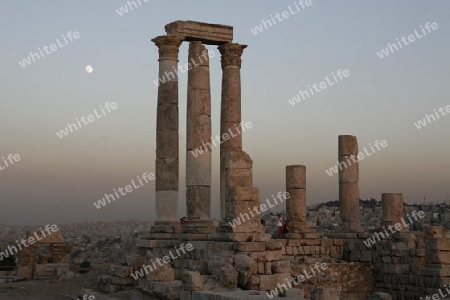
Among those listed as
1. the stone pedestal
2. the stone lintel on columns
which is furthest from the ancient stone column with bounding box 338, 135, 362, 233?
the stone lintel on columns

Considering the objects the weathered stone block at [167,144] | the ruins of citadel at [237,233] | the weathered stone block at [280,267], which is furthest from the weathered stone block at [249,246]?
the weathered stone block at [167,144]

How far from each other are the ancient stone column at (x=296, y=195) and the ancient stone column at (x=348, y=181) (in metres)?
2.13

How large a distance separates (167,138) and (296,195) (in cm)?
579

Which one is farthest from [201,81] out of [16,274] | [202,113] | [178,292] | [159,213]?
[16,274]

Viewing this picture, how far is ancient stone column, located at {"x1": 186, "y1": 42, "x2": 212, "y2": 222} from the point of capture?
23.6 m

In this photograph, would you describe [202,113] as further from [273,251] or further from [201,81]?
[273,251]

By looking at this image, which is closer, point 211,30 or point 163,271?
point 163,271

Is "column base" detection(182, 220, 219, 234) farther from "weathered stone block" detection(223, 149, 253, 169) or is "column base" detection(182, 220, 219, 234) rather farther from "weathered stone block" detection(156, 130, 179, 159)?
"weathered stone block" detection(223, 149, 253, 169)

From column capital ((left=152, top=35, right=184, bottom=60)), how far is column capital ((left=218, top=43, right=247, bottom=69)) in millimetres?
2072

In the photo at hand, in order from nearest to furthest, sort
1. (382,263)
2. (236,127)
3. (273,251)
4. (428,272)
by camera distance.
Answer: (273,251), (428,272), (382,263), (236,127)

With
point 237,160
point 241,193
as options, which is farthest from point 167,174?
point 241,193

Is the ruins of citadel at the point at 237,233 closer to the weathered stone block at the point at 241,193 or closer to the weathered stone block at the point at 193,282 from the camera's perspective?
the weathered stone block at the point at 241,193

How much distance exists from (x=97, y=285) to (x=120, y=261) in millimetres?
1004

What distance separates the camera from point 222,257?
645 inches
